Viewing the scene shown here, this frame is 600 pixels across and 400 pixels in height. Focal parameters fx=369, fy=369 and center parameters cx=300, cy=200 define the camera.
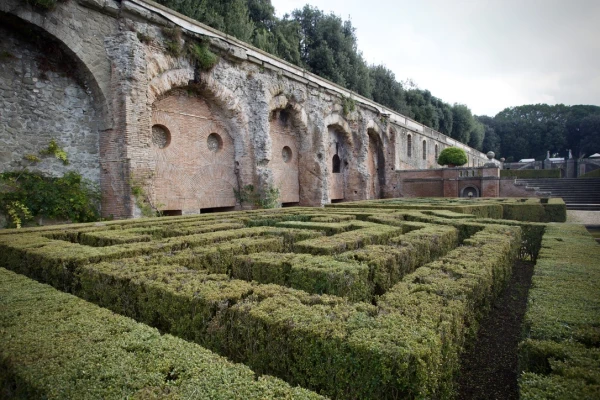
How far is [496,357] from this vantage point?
3678mm

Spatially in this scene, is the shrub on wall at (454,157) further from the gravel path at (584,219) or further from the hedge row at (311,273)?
the hedge row at (311,273)

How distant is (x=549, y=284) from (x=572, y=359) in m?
1.61

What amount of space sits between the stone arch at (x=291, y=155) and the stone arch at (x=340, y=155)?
2.91 m

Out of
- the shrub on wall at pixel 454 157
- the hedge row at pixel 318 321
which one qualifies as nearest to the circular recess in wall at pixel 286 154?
the hedge row at pixel 318 321

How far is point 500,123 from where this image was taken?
230 feet

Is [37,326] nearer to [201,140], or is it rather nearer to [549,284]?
[549,284]

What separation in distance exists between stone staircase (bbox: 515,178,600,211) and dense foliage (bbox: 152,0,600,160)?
17.1m

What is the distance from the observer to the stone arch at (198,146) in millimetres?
11734

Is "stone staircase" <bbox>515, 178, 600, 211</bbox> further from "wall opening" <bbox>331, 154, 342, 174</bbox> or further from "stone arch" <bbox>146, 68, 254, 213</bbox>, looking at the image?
"stone arch" <bbox>146, 68, 254, 213</bbox>

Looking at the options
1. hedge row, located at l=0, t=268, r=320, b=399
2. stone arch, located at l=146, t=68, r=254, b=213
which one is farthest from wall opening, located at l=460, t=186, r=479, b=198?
hedge row, located at l=0, t=268, r=320, b=399

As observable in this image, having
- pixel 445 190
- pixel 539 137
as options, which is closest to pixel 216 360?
pixel 445 190

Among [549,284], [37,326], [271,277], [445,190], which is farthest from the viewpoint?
[445,190]

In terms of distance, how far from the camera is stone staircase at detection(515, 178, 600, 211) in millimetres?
19922

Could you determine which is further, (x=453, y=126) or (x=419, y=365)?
(x=453, y=126)
